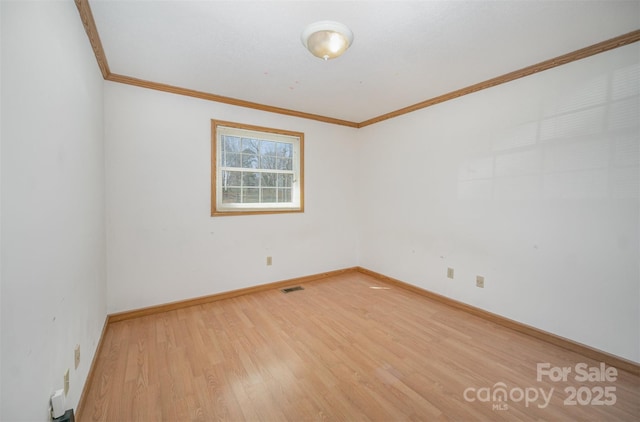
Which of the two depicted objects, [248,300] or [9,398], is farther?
[248,300]

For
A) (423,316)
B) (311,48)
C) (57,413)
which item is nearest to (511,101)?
(311,48)

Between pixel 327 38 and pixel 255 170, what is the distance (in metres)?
2.00

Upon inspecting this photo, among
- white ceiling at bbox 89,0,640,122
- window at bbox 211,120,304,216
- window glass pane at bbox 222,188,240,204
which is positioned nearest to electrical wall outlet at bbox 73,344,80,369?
window at bbox 211,120,304,216

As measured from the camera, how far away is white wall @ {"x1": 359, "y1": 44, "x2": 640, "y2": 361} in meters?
2.01

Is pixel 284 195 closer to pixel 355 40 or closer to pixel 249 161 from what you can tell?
pixel 249 161

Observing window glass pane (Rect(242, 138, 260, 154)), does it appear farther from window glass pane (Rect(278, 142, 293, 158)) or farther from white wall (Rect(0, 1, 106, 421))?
white wall (Rect(0, 1, 106, 421))

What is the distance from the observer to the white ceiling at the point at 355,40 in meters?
1.69

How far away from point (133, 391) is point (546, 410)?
258 cm

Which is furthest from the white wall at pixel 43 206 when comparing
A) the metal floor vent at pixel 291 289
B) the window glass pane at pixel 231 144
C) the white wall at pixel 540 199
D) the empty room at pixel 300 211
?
the white wall at pixel 540 199

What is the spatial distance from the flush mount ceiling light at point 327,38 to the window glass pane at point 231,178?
6.06 feet

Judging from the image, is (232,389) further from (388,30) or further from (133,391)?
(388,30)

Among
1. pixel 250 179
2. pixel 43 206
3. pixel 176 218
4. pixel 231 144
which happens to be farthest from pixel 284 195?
pixel 43 206

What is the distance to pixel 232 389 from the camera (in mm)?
1756

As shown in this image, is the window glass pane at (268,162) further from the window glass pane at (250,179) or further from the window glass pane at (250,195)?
the window glass pane at (250,195)
